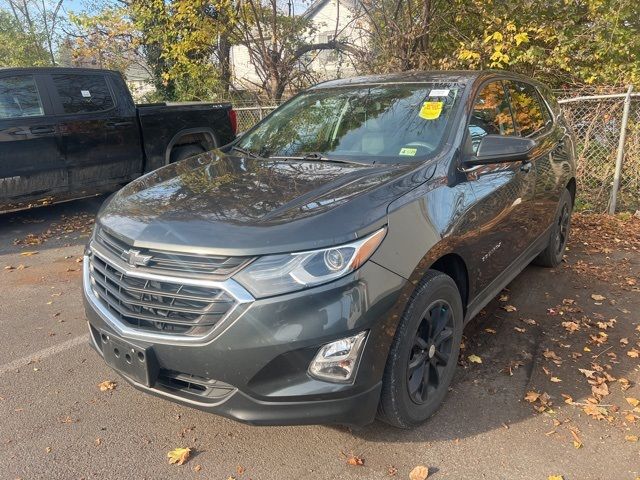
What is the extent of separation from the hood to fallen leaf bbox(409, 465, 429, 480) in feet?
3.80

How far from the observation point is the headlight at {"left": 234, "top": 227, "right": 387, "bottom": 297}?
82.7 inches

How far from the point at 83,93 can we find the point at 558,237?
5.90 meters

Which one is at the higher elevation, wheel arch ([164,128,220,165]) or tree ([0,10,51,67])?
tree ([0,10,51,67])

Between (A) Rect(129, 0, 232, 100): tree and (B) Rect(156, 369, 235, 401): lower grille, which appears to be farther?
(A) Rect(129, 0, 232, 100): tree

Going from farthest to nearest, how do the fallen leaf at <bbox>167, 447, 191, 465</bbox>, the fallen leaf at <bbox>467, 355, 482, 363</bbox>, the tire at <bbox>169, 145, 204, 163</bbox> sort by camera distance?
1. the tire at <bbox>169, 145, 204, 163</bbox>
2. the fallen leaf at <bbox>467, 355, 482, 363</bbox>
3. the fallen leaf at <bbox>167, 447, 191, 465</bbox>

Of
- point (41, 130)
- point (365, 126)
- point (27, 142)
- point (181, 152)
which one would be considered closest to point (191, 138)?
point (181, 152)

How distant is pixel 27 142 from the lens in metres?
6.08

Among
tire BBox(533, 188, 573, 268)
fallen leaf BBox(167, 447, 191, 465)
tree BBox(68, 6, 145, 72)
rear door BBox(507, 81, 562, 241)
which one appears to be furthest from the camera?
tree BBox(68, 6, 145, 72)

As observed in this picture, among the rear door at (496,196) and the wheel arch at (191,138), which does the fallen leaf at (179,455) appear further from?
the wheel arch at (191,138)

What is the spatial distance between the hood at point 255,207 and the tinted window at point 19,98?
12.6 feet

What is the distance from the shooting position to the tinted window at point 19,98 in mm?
5928

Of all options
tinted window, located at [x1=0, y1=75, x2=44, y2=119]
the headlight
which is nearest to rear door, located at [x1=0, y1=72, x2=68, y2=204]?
tinted window, located at [x1=0, y1=75, x2=44, y2=119]

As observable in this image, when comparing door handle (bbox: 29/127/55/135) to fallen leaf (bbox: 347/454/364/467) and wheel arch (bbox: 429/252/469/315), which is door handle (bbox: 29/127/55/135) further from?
fallen leaf (bbox: 347/454/364/467)

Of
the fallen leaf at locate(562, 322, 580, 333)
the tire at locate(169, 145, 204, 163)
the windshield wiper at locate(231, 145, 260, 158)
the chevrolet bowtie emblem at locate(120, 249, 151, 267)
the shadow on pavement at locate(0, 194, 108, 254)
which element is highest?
the windshield wiper at locate(231, 145, 260, 158)
